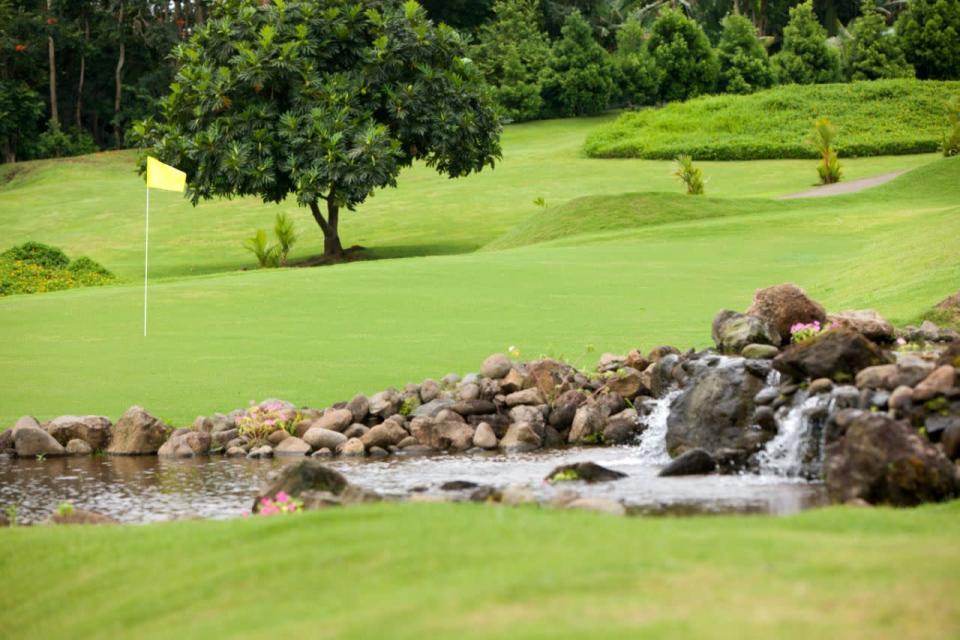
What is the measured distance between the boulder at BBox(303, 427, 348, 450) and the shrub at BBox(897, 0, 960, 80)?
58.6m

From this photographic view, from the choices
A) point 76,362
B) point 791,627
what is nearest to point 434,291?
point 76,362

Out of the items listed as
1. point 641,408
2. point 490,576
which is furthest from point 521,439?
point 490,576

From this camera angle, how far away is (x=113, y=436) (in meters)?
13.8

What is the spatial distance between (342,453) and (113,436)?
8.49ft

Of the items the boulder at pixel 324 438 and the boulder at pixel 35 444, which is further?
the boulder at pixel 35 444

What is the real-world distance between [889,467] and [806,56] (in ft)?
202

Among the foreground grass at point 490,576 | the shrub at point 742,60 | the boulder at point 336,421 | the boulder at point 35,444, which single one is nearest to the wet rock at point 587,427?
the boulder at point 336,421

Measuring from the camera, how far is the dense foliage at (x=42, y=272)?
2955 centimetres

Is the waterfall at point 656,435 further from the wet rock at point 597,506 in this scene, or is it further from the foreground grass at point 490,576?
the foreground grass at point 490,576

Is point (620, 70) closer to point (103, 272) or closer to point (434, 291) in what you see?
point (103, 272)

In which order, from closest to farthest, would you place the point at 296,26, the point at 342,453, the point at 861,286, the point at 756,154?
the point at 342,453
the point at 861,286
the point at 296,26
the point at 756,154

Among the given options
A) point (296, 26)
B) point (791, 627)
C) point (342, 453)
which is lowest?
point (342, 453)

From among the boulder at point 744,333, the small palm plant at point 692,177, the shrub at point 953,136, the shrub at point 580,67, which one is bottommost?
the boulder at point 744,333

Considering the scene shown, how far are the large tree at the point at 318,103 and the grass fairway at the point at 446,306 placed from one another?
4892mm
